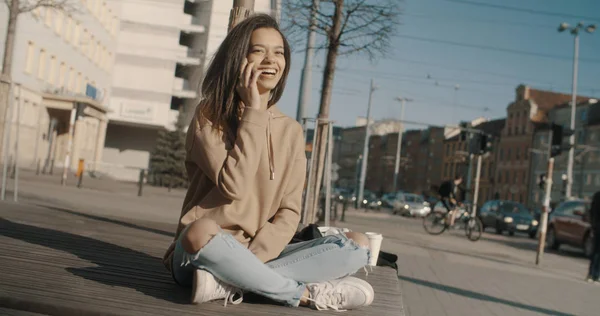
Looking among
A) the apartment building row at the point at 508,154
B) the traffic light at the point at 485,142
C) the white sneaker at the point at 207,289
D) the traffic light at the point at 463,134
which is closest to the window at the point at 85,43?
the apartment building row at the point at 508,154

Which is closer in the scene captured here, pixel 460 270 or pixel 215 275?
pixel 215 275

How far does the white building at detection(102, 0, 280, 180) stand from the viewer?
5528 cm

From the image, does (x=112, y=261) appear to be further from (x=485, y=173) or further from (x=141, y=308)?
(x=485, y=173)

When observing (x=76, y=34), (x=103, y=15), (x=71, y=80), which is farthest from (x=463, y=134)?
(x=71, y=80)

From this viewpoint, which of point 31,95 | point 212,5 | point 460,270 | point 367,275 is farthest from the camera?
point 31,95

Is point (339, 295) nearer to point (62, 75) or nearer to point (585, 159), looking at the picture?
point (62, 75)

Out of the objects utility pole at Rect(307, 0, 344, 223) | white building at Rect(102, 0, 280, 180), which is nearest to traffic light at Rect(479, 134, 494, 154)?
utility pole at Rect(307, 0, 344, 223)

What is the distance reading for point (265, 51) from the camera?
4.03 m

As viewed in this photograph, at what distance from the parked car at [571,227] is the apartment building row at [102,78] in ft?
49.0

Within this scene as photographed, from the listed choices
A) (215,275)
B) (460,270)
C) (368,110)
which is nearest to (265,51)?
(215,275)

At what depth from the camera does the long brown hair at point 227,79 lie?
385 centimetres

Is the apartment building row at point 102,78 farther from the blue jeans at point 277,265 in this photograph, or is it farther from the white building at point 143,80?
the blue jeans at point 277,265

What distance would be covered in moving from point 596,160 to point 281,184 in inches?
3146

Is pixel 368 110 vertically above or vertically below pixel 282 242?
above
